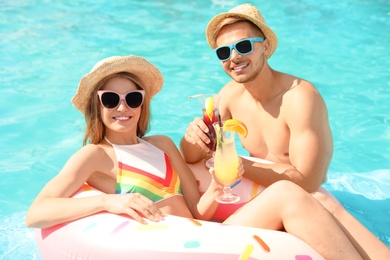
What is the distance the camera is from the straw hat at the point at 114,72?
12.9ft

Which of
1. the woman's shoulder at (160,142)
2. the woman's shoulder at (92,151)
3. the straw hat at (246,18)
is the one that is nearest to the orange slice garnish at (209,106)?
the woman's shoulder at (160,142)

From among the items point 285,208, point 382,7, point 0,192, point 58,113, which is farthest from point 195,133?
point 382,7

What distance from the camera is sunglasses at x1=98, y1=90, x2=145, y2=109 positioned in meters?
3.94

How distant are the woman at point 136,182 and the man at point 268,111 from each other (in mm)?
320

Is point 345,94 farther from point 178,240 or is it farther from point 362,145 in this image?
point 178,240

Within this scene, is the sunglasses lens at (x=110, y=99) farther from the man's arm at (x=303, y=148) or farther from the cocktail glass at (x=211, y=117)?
the man's arm at (x=303, y=148)

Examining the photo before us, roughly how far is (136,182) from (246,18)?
137 centimetres

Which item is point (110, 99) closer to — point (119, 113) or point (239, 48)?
point (119, 113)

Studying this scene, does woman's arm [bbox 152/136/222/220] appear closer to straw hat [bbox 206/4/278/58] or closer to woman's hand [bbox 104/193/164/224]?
woman's hand [bbox 104/193/164/224]

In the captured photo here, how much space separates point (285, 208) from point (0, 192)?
3.57 metres

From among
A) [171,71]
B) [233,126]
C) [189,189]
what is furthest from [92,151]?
[171,71]

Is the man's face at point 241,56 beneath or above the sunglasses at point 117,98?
above

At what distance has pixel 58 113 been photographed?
7977mm

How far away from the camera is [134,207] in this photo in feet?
11.5
